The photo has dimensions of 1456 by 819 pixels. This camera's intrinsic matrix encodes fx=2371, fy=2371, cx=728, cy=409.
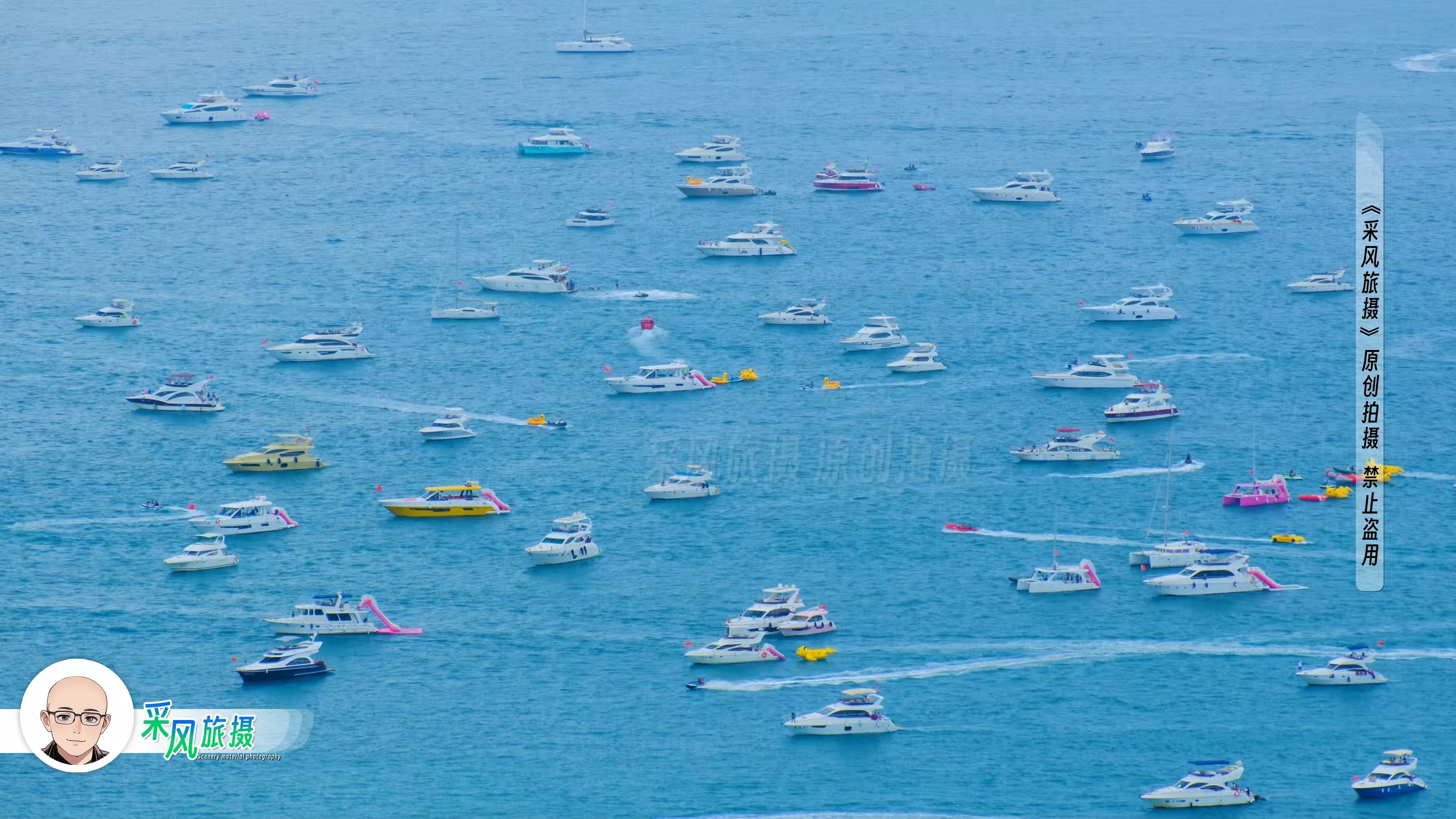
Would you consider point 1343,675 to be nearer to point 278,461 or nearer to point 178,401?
point 278,461

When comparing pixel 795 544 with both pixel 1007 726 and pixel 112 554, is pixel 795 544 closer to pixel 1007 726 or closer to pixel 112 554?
pixel 1007 726

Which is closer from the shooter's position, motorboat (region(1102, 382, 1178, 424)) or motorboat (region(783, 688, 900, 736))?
motorboat (region(783, 688, 900, 736))

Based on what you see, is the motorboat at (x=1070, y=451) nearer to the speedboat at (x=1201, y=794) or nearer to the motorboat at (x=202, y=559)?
the speedboat at (x=1201, y=794)

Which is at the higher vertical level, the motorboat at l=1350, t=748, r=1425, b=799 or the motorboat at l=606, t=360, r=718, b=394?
the motorboat at l=606, t=360, r=718, b=394

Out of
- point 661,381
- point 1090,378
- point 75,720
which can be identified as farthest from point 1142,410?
point 75,720

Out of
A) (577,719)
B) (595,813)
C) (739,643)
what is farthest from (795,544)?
(595,813)

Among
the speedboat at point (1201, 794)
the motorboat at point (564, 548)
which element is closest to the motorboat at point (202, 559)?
the motorboat at point (564, 548)

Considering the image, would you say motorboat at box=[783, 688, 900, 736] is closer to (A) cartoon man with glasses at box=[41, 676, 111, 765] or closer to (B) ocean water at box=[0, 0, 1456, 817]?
(B) ocean water at box=[0, 0, 1456, 817]

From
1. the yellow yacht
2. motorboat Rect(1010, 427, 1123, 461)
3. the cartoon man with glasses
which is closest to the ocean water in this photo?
motorboat Rect(1010, 427, 1123, 461)
